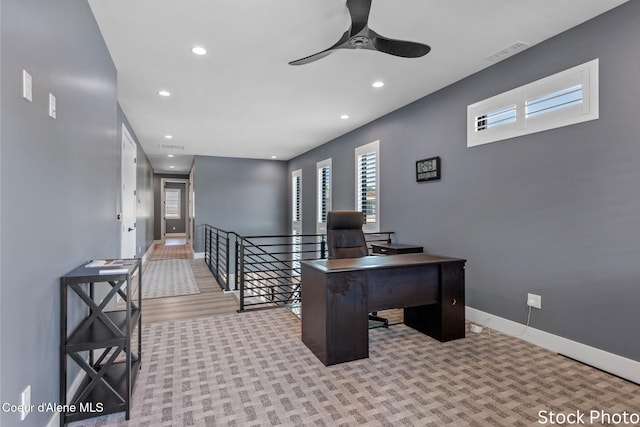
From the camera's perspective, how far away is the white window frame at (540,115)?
2.60 m

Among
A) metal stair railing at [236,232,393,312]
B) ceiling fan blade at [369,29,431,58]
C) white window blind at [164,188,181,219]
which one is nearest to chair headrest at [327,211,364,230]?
metal stair railing at [236,232,393,312]

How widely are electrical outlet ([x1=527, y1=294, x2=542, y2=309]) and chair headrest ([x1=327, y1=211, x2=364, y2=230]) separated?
1839 mm

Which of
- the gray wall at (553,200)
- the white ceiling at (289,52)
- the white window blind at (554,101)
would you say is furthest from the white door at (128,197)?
the white window blind at (554,101)

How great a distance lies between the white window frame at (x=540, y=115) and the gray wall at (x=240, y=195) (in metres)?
6.50

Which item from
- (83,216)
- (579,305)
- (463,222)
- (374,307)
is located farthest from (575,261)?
(83,216)

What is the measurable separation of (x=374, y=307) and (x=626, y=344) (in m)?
1.86

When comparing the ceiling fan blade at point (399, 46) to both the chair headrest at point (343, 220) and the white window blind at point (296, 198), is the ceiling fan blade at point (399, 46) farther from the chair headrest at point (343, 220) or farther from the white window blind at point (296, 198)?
the white window blind at point (296, 198)

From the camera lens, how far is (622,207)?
95.3 inches

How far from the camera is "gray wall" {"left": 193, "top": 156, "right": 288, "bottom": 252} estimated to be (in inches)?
339

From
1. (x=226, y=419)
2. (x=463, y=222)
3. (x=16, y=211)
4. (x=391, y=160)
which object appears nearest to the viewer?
(x=16, y=211)

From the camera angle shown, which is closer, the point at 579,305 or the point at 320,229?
the point at 579,305

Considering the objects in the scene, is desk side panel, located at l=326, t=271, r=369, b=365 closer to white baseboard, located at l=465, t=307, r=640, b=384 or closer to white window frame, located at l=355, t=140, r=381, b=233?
white baseboard, located at l=465, t=307, r=640, b=384

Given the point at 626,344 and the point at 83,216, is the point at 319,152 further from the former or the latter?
the point at 626,344

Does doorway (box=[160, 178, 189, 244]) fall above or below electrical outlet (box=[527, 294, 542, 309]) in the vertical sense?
above
